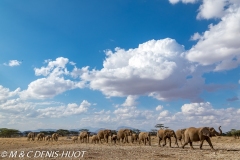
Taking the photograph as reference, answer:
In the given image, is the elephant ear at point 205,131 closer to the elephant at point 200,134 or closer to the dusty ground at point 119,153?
the elephant at point 200,134

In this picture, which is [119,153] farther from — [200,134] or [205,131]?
[205,131]

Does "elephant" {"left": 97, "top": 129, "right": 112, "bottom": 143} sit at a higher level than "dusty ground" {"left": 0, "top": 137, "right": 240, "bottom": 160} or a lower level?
higher

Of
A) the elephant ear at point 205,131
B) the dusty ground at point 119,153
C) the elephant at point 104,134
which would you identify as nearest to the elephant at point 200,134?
the elephant ear at point 205,131

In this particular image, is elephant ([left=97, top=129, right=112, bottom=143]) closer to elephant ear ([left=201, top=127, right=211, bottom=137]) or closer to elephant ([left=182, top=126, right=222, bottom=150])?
elephant ([left=182, top=126, right=222, bottom=150])

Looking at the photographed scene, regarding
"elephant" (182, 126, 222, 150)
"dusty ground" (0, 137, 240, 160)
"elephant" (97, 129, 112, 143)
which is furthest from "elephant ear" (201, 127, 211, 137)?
"elephant" (97, 129, 112, 143)

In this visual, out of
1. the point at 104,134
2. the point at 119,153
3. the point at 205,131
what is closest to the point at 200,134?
the point at 205,131

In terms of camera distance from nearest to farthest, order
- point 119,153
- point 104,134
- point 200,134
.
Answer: point 119,153
point 200,134
point 104,134

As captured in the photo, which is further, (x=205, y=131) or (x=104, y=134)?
(x=104, y=134)

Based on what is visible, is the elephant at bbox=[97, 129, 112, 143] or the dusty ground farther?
the elephant at bbox=[97, 129, 112, 143]

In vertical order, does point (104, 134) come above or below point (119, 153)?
above

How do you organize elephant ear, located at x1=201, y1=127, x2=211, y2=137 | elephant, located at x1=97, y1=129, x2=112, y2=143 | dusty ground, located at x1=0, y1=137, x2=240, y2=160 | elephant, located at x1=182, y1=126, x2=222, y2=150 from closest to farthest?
dusty ground, located at x1=0, y1=137, x2=240, y2=160, elephant ear, located at x1=201, y1=127, x2=211, y2=137, elephant, located at x1=182, y1=126, x2=222, y2=150, elephant, located at x1=97, y1=129, x2=112, y2=143

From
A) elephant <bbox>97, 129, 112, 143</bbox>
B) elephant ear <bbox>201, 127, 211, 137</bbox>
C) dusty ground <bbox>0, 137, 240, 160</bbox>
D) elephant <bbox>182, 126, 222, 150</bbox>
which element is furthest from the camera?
elephant <bbox>97, 129, 112, 143</bbox>

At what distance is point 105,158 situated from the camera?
59.0 feet

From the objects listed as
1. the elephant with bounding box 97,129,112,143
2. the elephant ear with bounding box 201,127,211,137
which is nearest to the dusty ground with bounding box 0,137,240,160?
the elephant ear with bounding box 201,127,211,137
